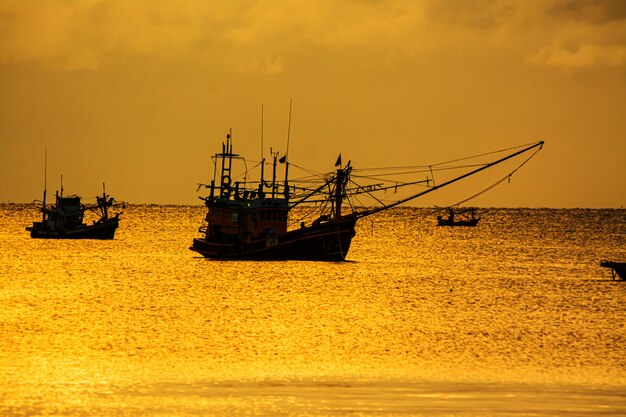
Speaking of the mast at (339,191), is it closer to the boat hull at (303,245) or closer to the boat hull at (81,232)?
the boat hull at (303,245)

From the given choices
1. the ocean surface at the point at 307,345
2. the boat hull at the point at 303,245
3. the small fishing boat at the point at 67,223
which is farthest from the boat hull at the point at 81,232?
the ocean surface at the point at 307,345

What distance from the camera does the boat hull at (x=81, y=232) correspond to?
376 feet

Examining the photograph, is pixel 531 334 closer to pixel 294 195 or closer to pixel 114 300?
pixel 114 300

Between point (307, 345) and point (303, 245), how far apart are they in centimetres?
3841

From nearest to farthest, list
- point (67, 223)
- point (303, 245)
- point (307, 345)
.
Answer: point (307, 345) < point (303, 245) < point (67, 223)

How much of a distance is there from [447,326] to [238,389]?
46.8 feet

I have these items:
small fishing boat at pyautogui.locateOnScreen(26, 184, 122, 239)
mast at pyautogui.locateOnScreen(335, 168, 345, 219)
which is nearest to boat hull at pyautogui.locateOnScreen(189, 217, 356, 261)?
mast at pyautogui.locateOnScreen(335, 168, 345, 219)

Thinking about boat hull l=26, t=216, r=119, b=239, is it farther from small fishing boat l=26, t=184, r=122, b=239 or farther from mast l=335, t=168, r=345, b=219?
mast l=335, t=168, r=345, b=219

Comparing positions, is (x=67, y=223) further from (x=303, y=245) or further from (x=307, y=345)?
(x=307, y=345)

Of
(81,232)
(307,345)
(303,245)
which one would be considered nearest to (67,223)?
(81,232)

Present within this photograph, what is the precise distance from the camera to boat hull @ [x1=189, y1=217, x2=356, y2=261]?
7025 centimetres

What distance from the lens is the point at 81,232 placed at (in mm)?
115500

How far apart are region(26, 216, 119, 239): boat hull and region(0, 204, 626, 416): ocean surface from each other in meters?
50.7

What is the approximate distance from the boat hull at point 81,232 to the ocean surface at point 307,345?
1998 inches
